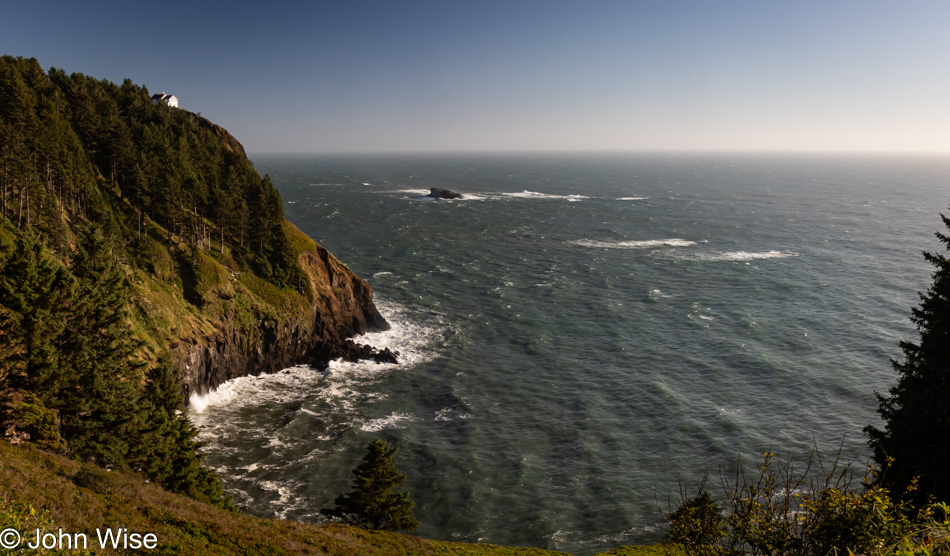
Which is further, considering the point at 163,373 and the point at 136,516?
the point at 163,373

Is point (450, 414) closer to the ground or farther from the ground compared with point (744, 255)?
closer to the ground

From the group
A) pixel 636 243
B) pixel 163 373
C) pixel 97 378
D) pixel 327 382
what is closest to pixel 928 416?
pixel 163 373

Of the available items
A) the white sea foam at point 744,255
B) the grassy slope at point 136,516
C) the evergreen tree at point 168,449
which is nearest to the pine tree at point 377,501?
the grassy slope at point 136,516

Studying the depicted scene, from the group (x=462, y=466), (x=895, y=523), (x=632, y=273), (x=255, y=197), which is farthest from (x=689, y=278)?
(x=895, y=523)

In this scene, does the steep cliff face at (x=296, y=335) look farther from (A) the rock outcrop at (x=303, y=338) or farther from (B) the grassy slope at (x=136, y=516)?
(B) the grassy slope at (x=136, y=516)

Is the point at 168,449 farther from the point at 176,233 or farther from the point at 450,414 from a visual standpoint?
the point at 176,233

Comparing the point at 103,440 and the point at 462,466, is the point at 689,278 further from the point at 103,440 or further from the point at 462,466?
the point at 103,440
